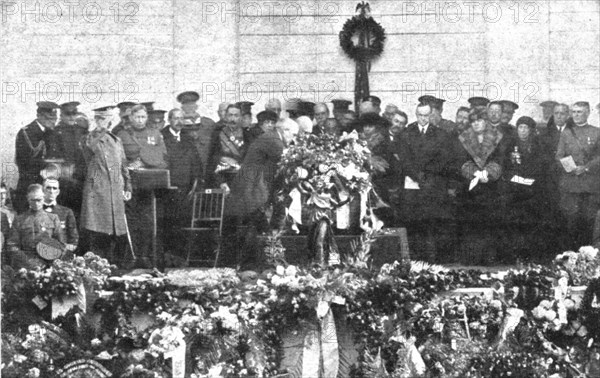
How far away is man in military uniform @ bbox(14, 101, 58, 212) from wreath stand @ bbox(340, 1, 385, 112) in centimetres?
373

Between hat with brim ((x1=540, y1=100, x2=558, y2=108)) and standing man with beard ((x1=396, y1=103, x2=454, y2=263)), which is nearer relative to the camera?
standing man with beard ((x1=396, y1=103, x2=454, y2=263))

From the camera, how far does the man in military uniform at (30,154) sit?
1591 cm

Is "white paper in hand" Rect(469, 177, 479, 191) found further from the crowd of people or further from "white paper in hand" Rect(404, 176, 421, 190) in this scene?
"white paper in hand" Rect(404, 176, 421, 190)

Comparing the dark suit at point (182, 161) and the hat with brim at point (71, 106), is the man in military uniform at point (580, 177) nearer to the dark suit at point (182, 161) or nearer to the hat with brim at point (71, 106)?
the dark suit at point (182, 161)

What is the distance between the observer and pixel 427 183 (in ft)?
53.0

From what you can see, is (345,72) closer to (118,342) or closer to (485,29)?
(485,29)

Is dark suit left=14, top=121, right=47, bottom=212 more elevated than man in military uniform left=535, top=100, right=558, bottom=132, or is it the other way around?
man in military uniform left=535, top=100, right=558, bottom=132

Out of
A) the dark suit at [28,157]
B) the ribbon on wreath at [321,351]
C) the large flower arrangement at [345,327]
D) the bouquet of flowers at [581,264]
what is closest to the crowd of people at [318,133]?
the dark suit at [28,157]

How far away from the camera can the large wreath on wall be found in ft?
53.4

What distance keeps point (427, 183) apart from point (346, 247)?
1.27 m

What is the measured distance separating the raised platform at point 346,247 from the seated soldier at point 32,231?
2.51 metres

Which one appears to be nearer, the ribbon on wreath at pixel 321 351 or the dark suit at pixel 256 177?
the ribbon on wreath at pixel 321 351

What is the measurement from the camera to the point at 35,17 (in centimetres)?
1617

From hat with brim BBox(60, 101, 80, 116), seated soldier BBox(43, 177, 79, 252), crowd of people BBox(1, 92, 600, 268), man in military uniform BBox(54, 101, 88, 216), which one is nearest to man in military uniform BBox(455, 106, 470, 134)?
crowd of people BBox(1, 92, 600, 268)
